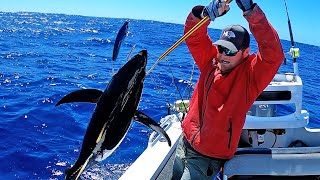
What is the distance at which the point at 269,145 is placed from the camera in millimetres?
4961

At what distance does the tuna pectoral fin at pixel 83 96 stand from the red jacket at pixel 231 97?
126cm

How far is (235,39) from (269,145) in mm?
2422

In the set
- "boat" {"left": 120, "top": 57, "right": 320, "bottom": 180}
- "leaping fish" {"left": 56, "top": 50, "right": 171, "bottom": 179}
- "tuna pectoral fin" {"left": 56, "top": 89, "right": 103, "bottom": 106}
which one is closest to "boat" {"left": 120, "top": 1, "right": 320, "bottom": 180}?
"boat" {"left": 120, "top": 57, "right": 320, "bottom": 180}

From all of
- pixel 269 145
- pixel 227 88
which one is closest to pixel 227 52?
pixel 227 88

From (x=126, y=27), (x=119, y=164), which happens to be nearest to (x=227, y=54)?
(x=126, y=27)

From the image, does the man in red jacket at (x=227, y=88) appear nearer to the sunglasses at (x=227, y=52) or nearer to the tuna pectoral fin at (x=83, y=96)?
the sunglasses at (x=227, y=52)

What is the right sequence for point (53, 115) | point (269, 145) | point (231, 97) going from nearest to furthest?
point (231, 97), point (269, 145), point (53, 115)

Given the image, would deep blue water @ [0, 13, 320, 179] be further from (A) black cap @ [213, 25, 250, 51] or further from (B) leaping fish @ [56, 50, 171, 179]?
(A) black cap @ [213, 25, 250, 51]

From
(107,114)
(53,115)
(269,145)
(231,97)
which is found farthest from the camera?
(53,115)

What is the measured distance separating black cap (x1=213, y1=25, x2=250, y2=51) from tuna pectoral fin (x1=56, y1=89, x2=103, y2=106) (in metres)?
1.33

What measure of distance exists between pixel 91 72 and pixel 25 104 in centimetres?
548

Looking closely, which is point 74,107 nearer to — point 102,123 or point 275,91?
point 275,91

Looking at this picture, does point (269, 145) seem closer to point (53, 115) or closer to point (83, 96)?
point (83, 96)

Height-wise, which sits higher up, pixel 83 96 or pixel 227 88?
pixel 83 96
